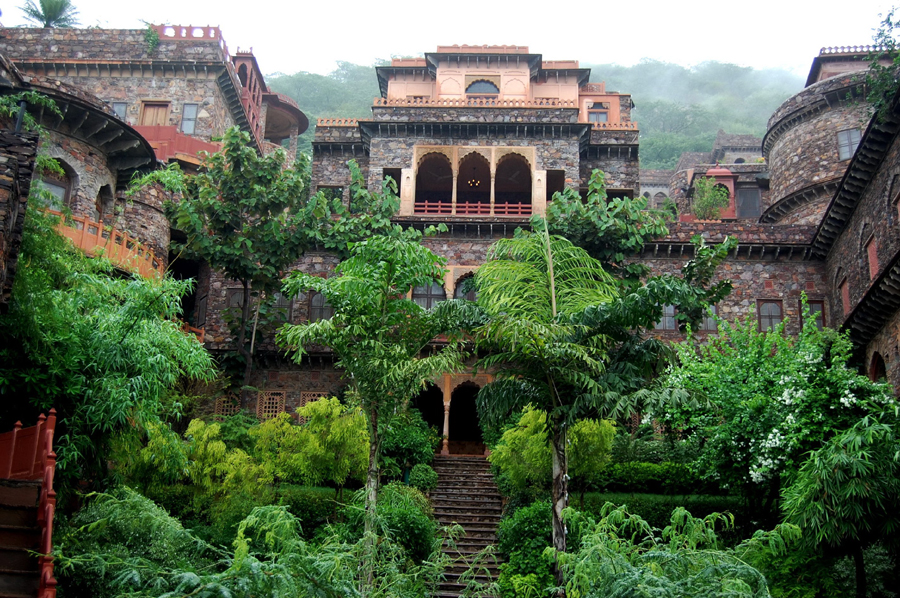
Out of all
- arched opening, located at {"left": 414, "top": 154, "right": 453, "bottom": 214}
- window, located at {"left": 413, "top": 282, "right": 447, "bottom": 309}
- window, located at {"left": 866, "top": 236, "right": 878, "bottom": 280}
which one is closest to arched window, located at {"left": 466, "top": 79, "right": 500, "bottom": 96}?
arched opening, located at {"left": 414, "top": 154, "right": 453, "bottom": 214}

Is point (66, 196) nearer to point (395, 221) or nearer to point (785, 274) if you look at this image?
point (395, 221)

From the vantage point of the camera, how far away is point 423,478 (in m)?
22.8

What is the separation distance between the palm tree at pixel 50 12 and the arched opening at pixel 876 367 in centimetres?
3419

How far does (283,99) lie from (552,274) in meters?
30.7

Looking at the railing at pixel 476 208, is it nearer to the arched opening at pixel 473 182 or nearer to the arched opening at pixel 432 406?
the arched opening at pixel 473 182

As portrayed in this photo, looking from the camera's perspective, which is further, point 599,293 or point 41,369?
point 599,293

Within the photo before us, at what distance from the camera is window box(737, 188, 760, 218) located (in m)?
41.8

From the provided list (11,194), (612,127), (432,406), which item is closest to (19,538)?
(11,194)

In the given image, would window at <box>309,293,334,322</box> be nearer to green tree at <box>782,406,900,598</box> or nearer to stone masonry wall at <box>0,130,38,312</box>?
stone masonry wall at <box>0,130,38,312</box>

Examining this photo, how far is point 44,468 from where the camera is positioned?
11500mm

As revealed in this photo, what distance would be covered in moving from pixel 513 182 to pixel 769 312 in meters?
11.5

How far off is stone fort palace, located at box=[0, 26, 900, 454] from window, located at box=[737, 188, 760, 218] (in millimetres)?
84

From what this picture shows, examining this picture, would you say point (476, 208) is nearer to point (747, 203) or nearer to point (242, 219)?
point (242, 219)

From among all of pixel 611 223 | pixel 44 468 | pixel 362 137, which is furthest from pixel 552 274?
pixel 362 137
